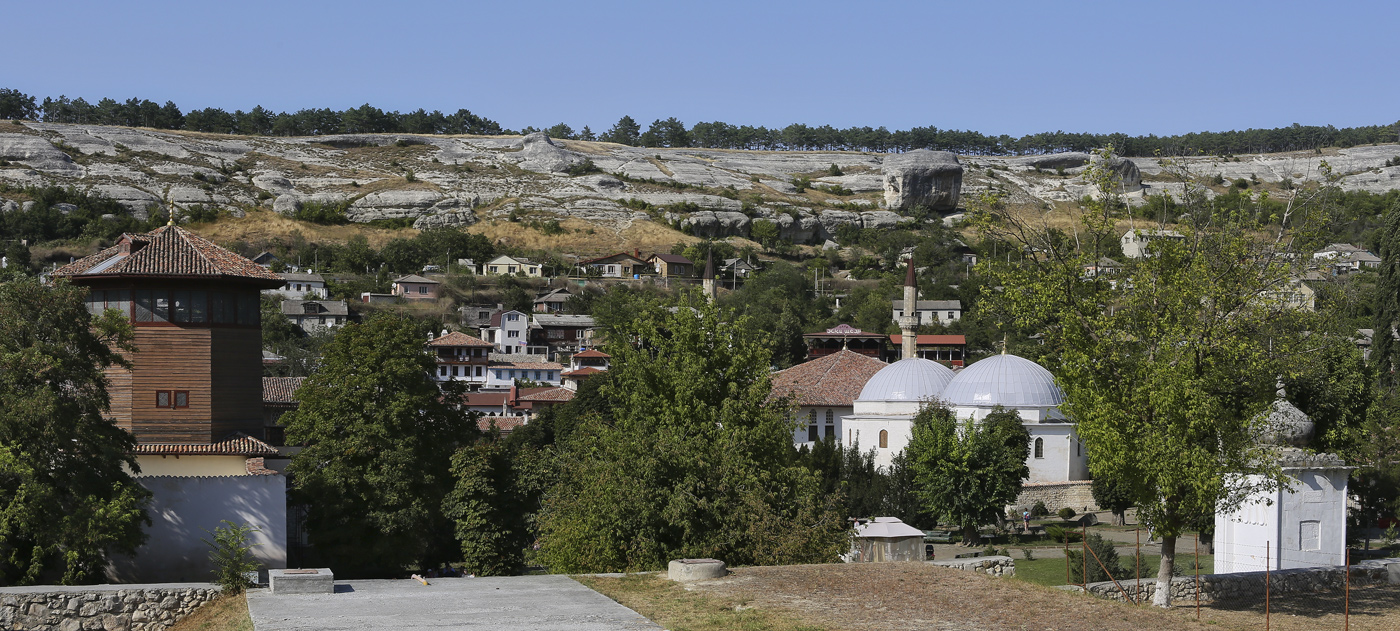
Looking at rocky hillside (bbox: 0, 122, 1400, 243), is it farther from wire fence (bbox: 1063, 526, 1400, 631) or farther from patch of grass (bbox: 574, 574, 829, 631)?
patch of grass (bbox: 574, 574, 829, 631)

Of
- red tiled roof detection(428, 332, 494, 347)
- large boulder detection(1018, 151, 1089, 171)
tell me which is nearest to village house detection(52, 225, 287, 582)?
red tiled roof detection(428, 332, 494, 347)

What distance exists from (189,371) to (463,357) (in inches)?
1865

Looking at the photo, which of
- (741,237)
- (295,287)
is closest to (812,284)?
(741,237)

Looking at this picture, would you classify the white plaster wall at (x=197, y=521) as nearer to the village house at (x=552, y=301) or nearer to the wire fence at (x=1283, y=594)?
the wire fence at (x=1283, y=594)

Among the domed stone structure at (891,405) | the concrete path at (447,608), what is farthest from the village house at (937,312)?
the concrete path at (447,608)

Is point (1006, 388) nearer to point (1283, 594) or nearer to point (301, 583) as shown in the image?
point (1283, 594)

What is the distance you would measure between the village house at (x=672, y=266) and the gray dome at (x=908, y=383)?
163ft

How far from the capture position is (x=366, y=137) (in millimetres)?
146875

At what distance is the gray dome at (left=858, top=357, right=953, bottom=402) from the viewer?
1887 inches

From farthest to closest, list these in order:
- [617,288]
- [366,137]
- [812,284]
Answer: [366,137] < [812,284] < [617,288]

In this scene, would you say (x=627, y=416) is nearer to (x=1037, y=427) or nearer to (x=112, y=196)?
(x=1037, y=427)

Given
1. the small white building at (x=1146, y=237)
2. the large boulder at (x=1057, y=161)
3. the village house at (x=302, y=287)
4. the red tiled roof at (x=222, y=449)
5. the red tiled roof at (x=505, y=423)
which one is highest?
the large boulder at (x=1057, y=161)

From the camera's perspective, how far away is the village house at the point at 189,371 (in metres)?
25.3

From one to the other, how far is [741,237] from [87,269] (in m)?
93.5
